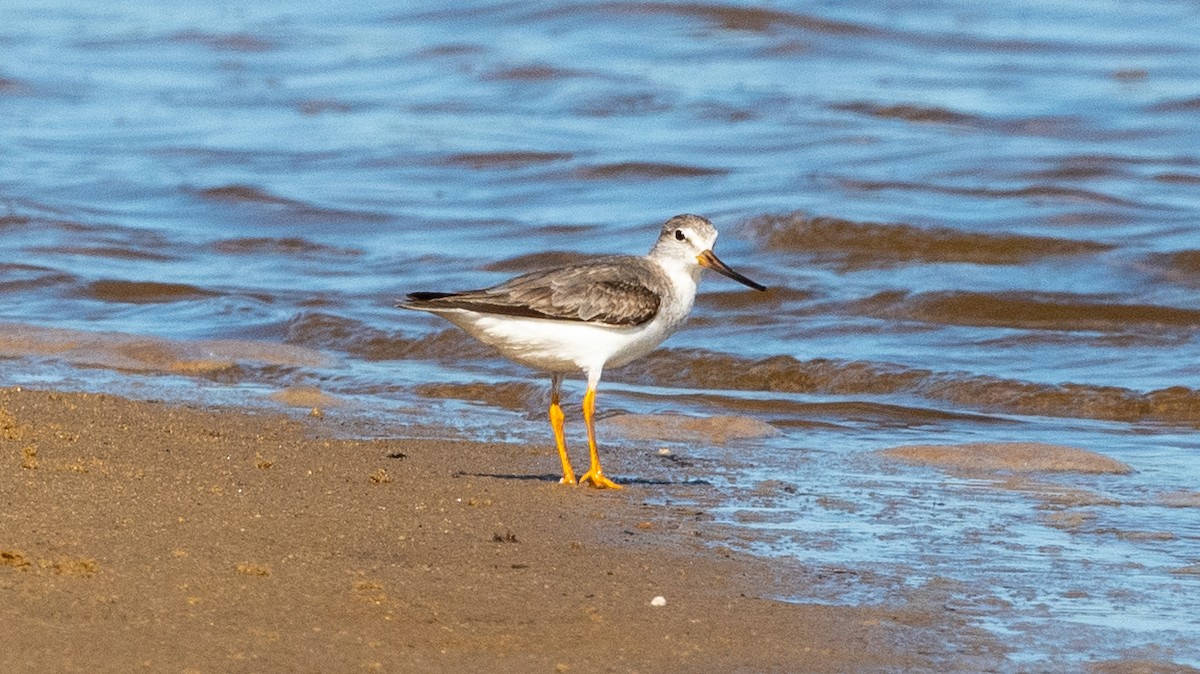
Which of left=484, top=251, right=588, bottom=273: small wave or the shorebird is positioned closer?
the shorebird

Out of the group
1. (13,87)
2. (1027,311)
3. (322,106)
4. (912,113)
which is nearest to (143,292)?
(1027,311)

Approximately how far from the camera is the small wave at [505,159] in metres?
15.1

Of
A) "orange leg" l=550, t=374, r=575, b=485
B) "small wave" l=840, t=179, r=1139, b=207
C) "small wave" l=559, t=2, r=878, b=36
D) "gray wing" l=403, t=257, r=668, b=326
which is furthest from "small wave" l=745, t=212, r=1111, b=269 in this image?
"small wave" l=559, t=2, r=878, b=36

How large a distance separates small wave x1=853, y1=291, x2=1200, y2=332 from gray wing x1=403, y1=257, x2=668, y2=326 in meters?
4.13

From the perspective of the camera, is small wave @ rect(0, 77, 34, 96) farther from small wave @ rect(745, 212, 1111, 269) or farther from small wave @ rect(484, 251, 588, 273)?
small wave @ rect(745, 212, 1111, 269)

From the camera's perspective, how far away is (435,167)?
15.2 meters

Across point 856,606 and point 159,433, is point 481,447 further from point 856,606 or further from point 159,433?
point 856,606

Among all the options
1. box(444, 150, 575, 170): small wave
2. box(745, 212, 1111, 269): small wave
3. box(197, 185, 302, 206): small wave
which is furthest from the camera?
box(444, 150, 575, 170): small wave

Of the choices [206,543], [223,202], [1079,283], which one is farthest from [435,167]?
[206,543]

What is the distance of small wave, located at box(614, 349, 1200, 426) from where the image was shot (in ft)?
27.0

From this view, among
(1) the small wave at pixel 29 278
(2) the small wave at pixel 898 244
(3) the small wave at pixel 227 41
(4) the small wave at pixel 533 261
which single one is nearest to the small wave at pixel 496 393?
(4) the small wave at pixel 533 261

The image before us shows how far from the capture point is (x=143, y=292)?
34.8ft

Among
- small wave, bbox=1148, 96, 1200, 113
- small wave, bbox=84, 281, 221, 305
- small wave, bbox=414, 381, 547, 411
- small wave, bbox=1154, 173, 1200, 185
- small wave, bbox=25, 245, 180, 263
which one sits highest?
small wave, bbox=1148, 96, 1200, 113

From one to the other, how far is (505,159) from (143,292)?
5.17 m
